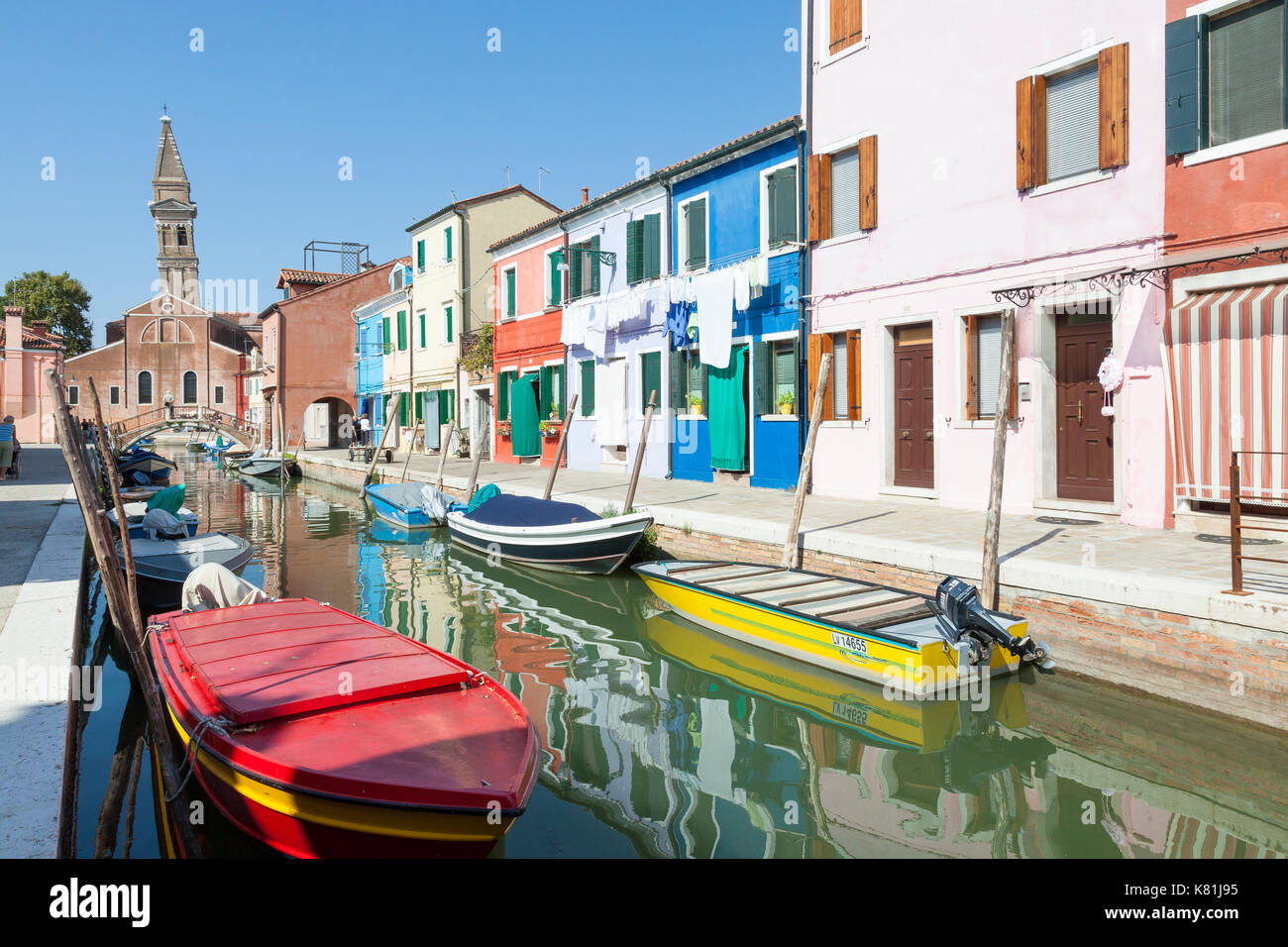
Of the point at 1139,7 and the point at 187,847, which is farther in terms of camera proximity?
the point at 1139,7

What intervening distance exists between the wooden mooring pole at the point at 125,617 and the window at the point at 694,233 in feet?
40.2

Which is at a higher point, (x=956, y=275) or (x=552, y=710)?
(x=956, y=275)

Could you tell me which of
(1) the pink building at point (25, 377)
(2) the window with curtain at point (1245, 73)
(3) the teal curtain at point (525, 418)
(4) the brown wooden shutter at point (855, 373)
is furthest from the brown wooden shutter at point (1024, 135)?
(1) the pink building at point (25, 377)

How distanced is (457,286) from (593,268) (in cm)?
851

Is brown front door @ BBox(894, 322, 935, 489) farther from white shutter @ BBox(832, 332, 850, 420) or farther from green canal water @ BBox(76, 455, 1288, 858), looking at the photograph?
green canal water @ BBox(76, 455, 1288, 858)

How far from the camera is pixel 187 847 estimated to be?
15.7 feet

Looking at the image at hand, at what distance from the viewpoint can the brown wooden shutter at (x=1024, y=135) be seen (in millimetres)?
10781

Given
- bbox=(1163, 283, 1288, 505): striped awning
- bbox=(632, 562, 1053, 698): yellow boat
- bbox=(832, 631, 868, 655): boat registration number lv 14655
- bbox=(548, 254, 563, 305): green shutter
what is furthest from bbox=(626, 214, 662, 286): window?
bbox=(832, 631, 868, 655): boat registration number lv 14655

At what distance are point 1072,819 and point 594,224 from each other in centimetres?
1775

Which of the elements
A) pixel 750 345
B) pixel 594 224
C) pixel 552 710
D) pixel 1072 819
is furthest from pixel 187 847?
pixel 594 224

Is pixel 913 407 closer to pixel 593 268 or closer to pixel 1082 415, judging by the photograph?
pixel 1082 415

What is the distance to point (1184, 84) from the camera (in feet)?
30.1

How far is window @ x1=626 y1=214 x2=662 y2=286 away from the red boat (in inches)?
A: 537
